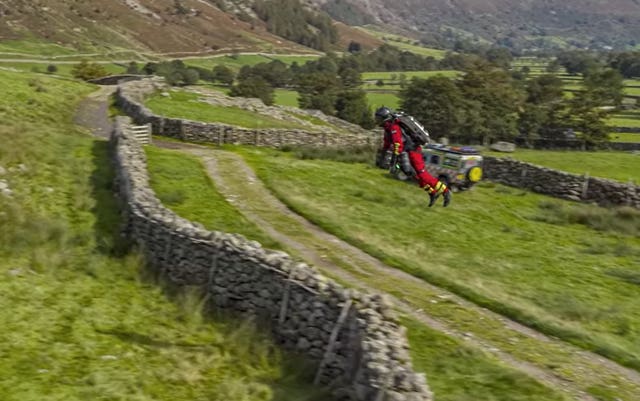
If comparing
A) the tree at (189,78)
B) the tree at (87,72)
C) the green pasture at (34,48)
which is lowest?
the tree at (87,72)

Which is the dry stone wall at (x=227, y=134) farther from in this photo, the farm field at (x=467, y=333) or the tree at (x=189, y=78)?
the tree at (x=189, y=78)

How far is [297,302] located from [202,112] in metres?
42.1

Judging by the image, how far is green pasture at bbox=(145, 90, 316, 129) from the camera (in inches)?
1994

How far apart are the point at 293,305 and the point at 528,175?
28.1 meters

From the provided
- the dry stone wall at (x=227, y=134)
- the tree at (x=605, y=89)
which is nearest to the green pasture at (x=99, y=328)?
the dry stone wall at (x=227, y=134)

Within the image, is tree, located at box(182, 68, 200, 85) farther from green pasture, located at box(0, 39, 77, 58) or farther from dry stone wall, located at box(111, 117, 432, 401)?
dry stone wall, located at box(111, 117, 432, 401)

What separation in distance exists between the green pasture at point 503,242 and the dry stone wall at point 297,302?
5990 mm

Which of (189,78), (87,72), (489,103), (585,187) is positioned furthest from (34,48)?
(585,187)

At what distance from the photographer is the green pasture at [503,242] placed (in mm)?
17203

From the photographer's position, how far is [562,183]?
1443 inches

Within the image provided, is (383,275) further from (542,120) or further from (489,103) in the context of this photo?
(489,103)

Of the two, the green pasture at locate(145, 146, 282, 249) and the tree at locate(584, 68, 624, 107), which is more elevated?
the tree at locate(584, 68, 624, 107)

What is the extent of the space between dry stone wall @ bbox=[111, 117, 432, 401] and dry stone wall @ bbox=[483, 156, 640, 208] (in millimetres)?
25275

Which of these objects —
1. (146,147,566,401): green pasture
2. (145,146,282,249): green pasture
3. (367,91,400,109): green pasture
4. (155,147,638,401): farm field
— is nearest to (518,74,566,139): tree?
(367,91,400,109): green pasture
